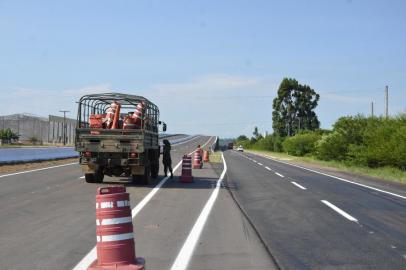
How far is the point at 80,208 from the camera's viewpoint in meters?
12.9

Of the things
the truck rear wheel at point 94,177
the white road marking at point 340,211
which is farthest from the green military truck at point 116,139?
the white road marking at point 340,211

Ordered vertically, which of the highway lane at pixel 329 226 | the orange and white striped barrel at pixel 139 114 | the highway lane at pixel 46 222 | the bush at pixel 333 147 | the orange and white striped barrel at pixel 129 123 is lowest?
the highway lane at pixel 329 226

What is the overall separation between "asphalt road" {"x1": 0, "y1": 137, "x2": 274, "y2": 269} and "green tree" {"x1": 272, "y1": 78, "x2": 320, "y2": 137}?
8179 centimetres

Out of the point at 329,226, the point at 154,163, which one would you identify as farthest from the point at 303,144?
the point at 329,226

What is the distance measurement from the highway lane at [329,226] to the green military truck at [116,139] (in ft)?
11.4

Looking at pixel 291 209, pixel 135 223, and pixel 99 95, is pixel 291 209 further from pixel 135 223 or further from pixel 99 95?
pixel 99 95

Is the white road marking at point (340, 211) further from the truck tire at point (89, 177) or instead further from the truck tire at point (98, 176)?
the truck tire at point (89, 177)

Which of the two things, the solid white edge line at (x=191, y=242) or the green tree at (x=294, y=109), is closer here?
the solid white edge line at (x=191, y=242)

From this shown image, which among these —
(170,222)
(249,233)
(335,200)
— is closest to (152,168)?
(335,200)

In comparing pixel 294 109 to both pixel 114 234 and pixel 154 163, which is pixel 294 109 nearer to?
pixel 154 163

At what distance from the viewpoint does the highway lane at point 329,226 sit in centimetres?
776

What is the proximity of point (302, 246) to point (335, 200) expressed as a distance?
7516 mm

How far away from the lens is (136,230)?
1002 cm

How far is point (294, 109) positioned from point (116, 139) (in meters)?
82.1
